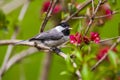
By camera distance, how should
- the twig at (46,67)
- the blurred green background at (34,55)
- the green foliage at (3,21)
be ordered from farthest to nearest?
the blurred green background at (34,55) → the twig at (46,67) → the green foliage at (3,21)

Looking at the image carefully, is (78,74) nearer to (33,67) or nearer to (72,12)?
(72,12)

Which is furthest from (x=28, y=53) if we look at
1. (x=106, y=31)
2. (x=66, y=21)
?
(x=106, y=31)

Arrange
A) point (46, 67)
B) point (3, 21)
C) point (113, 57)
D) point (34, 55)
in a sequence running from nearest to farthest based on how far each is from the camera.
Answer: point (113, 57), point (3, 21), point (46, 67), point (34, 55)

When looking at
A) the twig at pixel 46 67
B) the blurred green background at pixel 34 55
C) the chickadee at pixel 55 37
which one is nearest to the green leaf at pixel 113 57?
the chickadee at pixel 55 37

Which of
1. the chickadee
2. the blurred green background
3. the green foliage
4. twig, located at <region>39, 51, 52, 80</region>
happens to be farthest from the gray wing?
the blurred green background

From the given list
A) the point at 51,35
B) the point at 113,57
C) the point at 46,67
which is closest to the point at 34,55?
the point at 46,67

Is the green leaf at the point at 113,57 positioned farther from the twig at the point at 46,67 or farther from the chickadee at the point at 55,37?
the twig at the point at 46,67

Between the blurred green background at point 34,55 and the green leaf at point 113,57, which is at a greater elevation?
the blurred green background at point 34,55

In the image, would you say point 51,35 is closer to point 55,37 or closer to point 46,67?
point 55,37

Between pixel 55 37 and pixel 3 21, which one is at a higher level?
pixel 3 21

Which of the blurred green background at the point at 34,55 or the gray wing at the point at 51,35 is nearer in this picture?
the gray wing at the point at 51,35

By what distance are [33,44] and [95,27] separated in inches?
19.7

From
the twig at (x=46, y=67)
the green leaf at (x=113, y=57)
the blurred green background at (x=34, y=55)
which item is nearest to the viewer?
the green leaf at (x=113, y=57)

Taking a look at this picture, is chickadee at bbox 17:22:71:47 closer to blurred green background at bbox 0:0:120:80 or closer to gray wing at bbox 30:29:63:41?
gray wing at bbox 30:29:63:41
